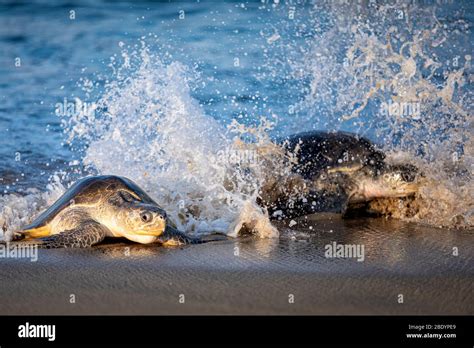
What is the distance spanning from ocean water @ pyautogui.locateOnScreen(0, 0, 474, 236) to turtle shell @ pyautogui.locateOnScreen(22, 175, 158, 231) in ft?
1.34

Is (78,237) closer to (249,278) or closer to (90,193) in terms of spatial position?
(90,193)

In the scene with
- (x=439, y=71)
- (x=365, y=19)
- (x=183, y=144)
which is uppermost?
(x=365, y=19)

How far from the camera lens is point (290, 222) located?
19.1 ft

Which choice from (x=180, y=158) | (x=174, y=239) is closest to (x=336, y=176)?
(x=180, y=158)

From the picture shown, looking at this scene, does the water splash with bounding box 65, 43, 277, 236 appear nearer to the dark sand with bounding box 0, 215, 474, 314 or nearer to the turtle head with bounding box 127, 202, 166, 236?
the dark sand with bounding box 0, 215, 474, 314

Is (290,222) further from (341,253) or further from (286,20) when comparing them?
(286,20)

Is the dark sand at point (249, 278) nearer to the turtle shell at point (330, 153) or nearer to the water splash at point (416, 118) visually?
the water splash at point (416, 118)

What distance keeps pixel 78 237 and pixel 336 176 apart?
2.71 m

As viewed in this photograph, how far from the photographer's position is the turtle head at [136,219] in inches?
192

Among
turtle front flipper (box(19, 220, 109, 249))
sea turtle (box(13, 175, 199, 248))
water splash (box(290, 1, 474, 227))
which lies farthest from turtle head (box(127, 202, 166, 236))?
water splash (box(290, 1, 474, 227))

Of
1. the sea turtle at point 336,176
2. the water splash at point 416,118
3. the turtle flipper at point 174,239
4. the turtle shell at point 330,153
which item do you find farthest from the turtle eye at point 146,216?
the water splash at point 416,118

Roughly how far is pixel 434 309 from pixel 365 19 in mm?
7249
